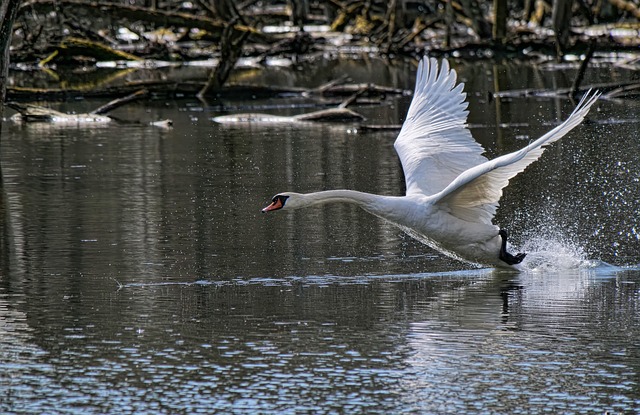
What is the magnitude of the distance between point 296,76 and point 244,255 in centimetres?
2133

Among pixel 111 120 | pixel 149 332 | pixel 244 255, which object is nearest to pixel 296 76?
pixel 111 120

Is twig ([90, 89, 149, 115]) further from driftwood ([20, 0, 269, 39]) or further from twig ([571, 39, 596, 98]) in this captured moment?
twig ([571, 39, 596, 98])

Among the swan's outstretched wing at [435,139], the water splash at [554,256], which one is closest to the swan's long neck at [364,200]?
the swan's outstretched wing at [435,139]

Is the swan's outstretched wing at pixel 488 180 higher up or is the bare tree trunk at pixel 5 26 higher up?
the bare tree trunk at pixel 5 26

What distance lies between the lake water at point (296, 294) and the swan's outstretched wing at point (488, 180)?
0.52 m

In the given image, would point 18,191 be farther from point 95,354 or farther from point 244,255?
point 95,354

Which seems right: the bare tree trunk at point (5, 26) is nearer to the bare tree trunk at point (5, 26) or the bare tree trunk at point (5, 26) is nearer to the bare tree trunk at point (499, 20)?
the bare tree trunk at point (5, 26)

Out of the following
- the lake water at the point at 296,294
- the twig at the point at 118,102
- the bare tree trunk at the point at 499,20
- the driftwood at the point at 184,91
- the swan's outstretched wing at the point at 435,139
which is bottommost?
the lake water at the point at 296,294

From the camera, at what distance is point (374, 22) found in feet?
151

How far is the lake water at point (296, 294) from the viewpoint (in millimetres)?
6516

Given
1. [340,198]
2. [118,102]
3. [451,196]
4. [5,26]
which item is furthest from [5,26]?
[451,196]

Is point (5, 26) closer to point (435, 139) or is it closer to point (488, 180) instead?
point (435, 139)

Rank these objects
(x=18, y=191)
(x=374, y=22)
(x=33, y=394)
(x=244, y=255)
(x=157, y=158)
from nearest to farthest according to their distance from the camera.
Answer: (x=33, y=394) → (x=244, y=255) → (x=18, y=191) → (x=157, y=158) → (x=374, y=22)

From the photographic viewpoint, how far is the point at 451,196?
951cm
